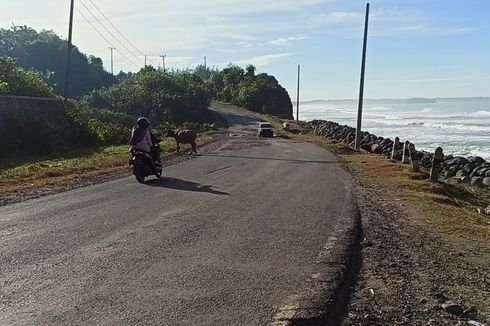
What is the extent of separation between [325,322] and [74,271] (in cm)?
287

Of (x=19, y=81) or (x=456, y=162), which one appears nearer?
(x=19, y=81)

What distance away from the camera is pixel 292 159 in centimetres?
2433

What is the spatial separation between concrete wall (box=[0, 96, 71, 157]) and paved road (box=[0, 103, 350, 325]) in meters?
11.6

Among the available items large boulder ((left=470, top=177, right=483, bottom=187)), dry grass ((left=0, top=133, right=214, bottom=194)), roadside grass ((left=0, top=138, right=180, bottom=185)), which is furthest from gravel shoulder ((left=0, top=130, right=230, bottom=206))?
large boulder ((left=470, top=177, right=483, bottom=187))

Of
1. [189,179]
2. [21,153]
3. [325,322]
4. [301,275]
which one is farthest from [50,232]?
[21,153]

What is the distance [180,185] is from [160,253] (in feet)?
22.5

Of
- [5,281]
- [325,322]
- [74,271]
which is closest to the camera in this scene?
[325,322]

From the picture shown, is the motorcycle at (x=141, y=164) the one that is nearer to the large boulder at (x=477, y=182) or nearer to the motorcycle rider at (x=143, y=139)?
the motorcycle rider at (x=143, y=139)

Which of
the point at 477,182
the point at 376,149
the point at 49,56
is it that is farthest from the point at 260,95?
the point at 477,182

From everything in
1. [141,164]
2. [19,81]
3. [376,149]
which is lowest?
[376,149]

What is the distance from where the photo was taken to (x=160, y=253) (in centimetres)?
733

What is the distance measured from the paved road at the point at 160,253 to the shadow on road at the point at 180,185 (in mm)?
86

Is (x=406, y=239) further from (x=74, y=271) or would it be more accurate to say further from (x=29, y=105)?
(x=29, y=105)

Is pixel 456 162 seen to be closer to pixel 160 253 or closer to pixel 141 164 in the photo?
pixel 141 164
